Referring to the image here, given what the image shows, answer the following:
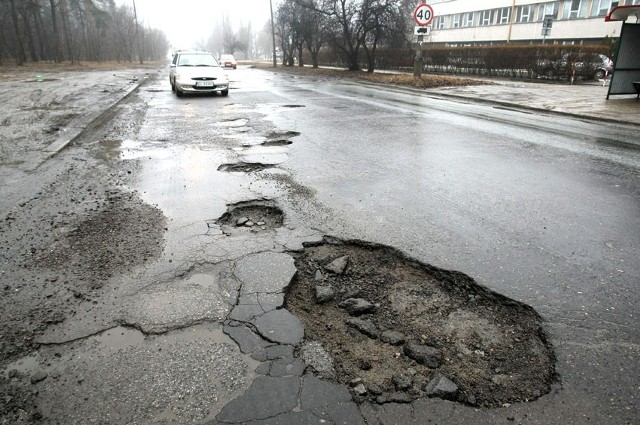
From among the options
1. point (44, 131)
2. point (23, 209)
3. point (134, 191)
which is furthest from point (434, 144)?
point (44, 131)

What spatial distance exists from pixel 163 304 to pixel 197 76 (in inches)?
576

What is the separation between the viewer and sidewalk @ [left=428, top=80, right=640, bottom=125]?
1149 cm

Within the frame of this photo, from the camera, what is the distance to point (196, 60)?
56.4ft

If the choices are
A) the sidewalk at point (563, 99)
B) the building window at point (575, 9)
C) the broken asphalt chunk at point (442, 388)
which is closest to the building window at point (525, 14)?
the building window at point (575, 9)

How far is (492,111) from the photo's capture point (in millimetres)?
12586

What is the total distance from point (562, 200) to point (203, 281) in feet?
13.3

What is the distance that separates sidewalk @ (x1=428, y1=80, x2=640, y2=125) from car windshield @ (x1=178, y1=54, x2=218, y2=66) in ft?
31.3

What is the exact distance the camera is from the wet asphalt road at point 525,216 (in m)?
2.28

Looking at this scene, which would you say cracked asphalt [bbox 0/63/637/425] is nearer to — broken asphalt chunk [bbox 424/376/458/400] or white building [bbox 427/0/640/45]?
broken asphalt chunk [bbox 424/376/458/400]

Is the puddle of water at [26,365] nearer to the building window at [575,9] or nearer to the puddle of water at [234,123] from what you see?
the puddle of water at [234,123]

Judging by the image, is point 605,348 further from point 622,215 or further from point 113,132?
point 113,132

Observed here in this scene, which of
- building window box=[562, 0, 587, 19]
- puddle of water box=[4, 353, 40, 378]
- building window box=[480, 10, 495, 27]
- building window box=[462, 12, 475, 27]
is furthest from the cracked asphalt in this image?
building window box=[462, 12, 475, 27]

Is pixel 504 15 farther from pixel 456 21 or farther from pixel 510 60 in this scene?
pixel 510 60

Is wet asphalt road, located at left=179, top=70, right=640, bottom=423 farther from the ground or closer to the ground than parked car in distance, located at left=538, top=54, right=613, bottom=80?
closer to the ground
